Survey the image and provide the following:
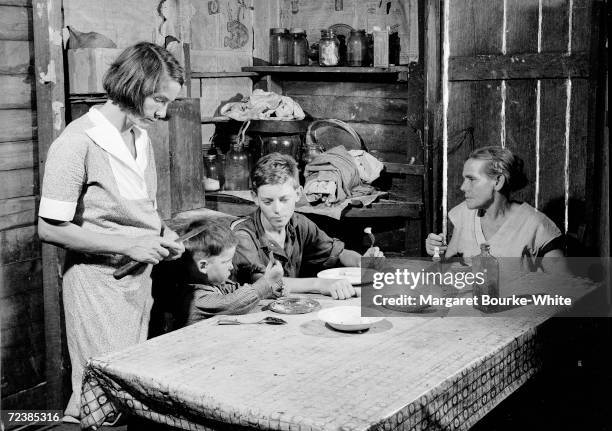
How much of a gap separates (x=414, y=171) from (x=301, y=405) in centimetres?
361

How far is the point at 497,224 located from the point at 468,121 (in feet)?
3.50

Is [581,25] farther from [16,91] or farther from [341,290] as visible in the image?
[16,91]

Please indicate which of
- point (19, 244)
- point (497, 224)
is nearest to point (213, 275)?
point (19, 244)

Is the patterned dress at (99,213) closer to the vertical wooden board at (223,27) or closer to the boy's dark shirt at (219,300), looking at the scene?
the boy's dark shirt at (219,300)

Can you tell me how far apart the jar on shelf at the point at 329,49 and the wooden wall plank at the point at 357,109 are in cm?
35

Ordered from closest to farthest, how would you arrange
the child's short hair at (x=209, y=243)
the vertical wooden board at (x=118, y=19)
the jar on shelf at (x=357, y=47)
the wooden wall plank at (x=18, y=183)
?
the child's short hair at (x=209, y=243), the wooden wall plank at (x=18, y=183), the vertical wooden board at (x=118, y=19), the jar on shelf at (x=357, y=47)

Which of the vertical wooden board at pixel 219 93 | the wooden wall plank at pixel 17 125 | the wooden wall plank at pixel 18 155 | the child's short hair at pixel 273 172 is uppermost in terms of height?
the vertical wooden board at pixel 219 93

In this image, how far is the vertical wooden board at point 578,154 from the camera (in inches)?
182

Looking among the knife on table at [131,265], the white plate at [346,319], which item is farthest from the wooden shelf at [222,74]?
the white plate at [346,319]

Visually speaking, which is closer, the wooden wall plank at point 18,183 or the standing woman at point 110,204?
the standing woman at point 110,204

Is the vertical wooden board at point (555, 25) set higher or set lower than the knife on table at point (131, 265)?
higher

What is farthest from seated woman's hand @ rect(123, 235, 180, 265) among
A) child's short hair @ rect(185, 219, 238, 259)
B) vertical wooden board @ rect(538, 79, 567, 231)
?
vertical wooden board @ rect(538, 79, 567, 231)

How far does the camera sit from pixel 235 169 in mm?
5781

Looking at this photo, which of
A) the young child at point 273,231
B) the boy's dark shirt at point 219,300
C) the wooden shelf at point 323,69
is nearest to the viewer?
the boy's dark shirt at point 219,300
